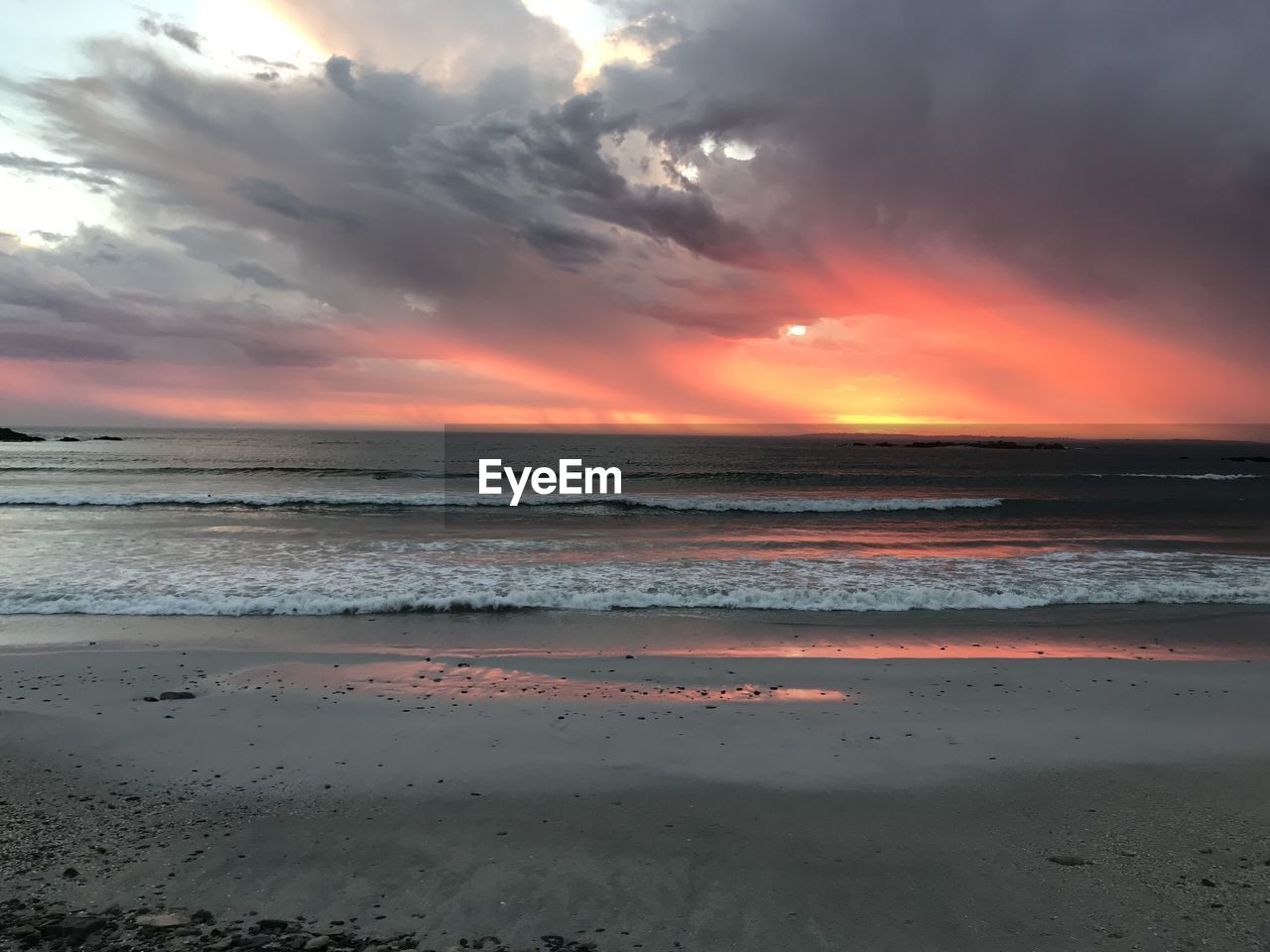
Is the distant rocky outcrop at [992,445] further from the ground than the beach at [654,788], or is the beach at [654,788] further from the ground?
the distant rocky outcrop at [992,445]

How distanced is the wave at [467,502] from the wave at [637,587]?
1438 centimetres

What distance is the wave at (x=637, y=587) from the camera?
1188cm

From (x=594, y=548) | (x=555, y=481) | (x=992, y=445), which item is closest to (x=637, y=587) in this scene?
(x=594, y=548)

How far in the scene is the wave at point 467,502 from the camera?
93.9 ft

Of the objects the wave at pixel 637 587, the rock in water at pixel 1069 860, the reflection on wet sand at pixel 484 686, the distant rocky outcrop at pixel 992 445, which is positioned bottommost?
the reflection on wet sand at pixel 484 686

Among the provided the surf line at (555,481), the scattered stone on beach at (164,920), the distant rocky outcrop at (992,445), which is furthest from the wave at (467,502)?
the distant rocky outcrop at (992,445)

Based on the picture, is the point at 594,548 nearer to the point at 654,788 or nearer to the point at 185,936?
the point at 654,788

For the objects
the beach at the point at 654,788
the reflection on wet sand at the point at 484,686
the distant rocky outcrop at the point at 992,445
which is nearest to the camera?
the beach at the point at 654,788

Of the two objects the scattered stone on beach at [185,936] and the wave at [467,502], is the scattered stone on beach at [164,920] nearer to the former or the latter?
the scattered stone on beach at [185,936]

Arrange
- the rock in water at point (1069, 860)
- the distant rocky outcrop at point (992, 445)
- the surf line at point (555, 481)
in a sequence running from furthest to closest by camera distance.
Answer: the distant rocky outcrop at point (992, 445) < the surf line at point (555, 481) < the rock in water at point (1069, 860)

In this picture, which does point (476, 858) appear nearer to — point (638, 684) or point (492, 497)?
point (638, 684)

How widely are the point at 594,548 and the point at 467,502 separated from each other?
13.2 meters

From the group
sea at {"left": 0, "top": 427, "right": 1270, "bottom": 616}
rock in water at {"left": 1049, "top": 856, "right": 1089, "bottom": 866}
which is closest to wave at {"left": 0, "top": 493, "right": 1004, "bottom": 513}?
sea at {"left": 0, "top": 427, "right": 1270, "bottom": 616}

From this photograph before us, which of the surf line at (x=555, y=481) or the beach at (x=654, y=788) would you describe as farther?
the surf line at (x=555, y=481)
